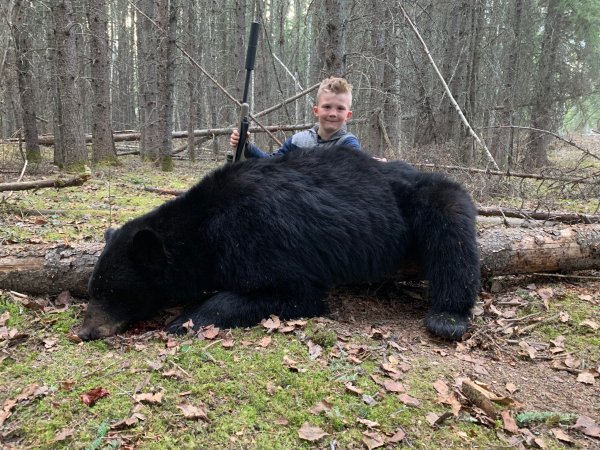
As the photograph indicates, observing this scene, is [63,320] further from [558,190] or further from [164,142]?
[164,142]

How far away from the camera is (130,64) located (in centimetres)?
3153

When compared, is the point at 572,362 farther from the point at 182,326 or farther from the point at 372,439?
the point at 182,326

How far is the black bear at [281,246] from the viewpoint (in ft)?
12.7

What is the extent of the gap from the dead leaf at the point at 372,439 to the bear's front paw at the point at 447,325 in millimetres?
1534

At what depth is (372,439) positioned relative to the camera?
2.37m

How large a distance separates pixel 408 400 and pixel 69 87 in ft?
39.4

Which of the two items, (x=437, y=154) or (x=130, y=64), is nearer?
(x=437, y=154)

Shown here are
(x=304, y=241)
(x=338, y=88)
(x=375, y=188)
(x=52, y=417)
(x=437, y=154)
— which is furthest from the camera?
(x=437, y=154)

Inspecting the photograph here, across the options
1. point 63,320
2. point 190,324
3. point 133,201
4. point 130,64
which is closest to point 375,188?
point 190,324

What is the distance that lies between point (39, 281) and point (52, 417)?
2.06 metres

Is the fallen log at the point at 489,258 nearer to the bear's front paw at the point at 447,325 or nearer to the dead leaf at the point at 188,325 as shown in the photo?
the bear's front paw at the point at 447,325

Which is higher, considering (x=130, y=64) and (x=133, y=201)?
(x=130, y=64)

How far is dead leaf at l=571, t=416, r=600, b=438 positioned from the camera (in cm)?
249

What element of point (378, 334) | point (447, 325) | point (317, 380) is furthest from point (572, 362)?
point (317, 380)
